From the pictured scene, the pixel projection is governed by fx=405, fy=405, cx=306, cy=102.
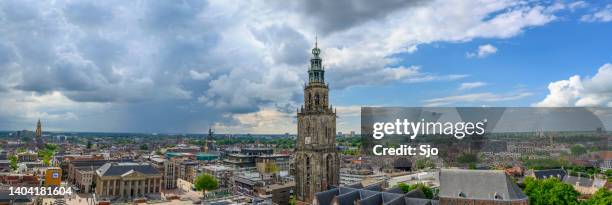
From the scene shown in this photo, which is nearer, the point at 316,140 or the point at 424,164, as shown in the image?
the point at 316,140

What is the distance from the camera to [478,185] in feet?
166

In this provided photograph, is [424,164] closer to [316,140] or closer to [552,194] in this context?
[552,194]

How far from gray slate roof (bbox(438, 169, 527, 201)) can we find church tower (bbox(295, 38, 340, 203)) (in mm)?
17175

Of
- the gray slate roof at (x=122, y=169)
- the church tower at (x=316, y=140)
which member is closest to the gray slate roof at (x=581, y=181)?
the church tower at (x=316, y=140)

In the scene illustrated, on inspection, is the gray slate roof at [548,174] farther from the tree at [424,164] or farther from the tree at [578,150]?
the tree at [578,150]

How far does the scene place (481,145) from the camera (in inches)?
6102

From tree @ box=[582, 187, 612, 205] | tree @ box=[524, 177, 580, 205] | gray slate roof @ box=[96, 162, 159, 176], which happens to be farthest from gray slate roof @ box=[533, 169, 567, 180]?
gray slate roof @ box=[96, 162, 159, 176]

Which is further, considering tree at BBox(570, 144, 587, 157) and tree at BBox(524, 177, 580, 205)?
tree at BBox(570, 144, 587, 157)

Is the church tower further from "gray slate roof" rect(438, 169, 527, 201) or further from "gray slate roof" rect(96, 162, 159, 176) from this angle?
"gray slate roof" rect(96, 162, 159, 176)

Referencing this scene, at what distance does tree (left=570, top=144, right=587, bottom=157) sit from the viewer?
14724cm

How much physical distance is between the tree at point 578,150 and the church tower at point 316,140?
125499mm

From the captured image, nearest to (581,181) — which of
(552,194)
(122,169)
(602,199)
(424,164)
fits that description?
(552,194)

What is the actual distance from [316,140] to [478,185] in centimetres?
2330

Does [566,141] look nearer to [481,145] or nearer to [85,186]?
[481,145]
